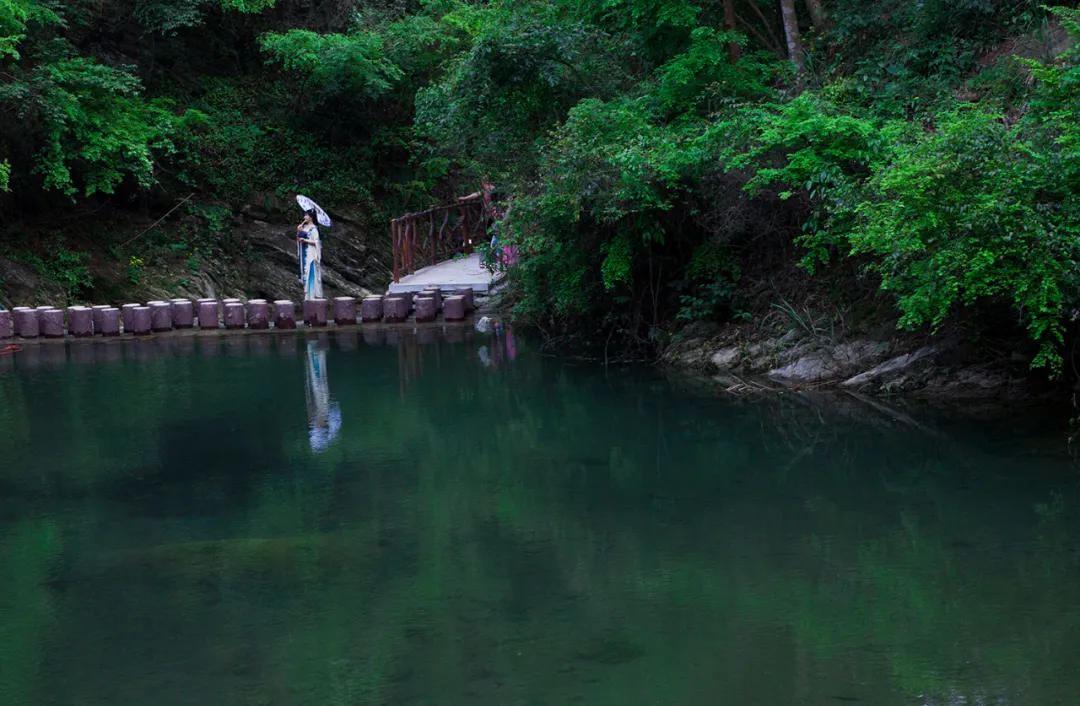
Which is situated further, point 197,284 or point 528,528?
point 197,284

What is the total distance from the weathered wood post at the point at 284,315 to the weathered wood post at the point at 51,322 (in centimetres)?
345

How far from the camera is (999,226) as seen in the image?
941cm

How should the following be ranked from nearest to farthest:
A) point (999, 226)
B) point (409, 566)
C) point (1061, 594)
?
point (1061, 594), point (409, 566), point (999, 226)

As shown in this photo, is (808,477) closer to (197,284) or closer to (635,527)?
(635,527)

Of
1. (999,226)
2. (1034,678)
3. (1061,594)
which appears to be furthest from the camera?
(999,226)

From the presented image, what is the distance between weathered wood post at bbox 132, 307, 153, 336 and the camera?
64.4 ft

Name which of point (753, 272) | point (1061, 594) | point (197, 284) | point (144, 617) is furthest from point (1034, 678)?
point (197, 284)

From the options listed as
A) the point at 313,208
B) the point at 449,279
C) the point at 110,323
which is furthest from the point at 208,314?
the point at 449,279

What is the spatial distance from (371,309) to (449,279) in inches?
74.8

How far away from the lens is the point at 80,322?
1948 centimetres

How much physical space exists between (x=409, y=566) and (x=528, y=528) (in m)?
1.16

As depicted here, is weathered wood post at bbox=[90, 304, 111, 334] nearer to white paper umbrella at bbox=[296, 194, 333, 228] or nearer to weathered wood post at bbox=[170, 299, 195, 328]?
weathered wood post at bbox=[170, 299, 195, 328]

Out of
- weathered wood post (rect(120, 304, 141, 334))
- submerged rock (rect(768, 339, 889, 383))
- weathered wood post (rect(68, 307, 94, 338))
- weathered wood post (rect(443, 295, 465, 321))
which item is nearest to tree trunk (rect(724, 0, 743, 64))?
submerged rock (rect(768, 339, 889, 383))

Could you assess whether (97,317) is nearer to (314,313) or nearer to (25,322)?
(25,322)
